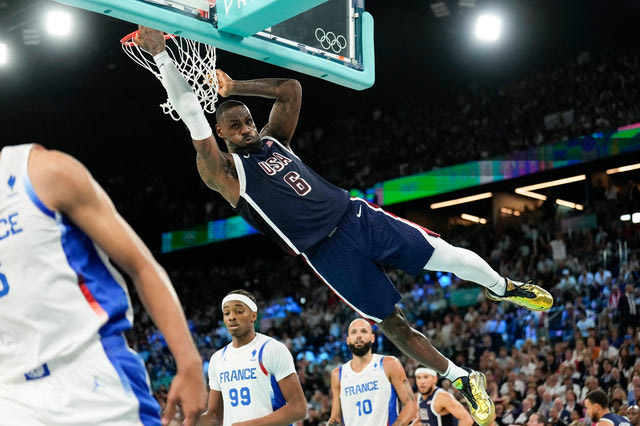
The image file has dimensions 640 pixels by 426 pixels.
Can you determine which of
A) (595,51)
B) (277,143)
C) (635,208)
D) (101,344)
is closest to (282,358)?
(277,143)

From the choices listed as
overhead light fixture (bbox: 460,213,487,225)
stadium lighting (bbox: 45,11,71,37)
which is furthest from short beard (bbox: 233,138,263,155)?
overhead light fixture (bbox: 460,213,487,225)

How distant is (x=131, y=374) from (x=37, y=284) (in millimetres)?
390

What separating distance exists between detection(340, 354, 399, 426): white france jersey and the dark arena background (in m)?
4.69

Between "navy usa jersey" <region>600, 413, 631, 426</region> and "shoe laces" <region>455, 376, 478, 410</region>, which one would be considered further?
"navy usa jersey" <region>600, 413, 631, 426</region>

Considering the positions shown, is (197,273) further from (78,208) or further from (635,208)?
(78,208)

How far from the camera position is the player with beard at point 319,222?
6.09 metres

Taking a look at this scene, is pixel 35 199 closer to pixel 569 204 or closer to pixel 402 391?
pixel 402 391

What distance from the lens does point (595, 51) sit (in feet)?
80.3

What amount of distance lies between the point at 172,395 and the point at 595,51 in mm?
24184

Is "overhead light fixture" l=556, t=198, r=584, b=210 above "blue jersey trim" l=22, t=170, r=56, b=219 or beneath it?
above

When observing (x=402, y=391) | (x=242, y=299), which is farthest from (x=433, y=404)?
(x=242, y=299)

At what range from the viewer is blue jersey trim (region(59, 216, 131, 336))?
2535 millimetres

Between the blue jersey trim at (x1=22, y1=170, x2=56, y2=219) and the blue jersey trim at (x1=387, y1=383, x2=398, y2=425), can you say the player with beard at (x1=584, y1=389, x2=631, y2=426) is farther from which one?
the blue jersey trim at (x1=22, y1=170, x2=56, y2=219)

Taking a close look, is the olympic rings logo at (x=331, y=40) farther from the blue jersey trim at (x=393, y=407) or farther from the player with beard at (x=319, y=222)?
the blue jersey trim at (x=393, y=407)
